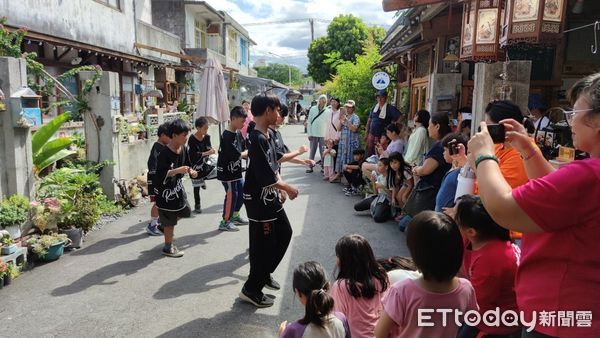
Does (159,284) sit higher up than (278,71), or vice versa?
(278,71)

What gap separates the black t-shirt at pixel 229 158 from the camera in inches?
256

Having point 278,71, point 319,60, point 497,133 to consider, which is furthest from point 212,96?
point 278,71

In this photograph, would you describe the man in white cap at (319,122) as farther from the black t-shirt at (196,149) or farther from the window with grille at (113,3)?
the window with grille at (113,3)

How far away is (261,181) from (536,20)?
3.19m

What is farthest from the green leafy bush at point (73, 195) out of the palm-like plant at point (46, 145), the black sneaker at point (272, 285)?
the black sneaker at point (272, 285)

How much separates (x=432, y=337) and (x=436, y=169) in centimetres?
316

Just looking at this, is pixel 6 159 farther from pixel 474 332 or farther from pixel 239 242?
pixel 474 332

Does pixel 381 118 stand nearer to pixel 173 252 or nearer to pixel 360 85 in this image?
pixel 360 85

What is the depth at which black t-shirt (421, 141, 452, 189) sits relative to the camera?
16.2 ft

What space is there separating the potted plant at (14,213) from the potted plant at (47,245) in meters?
0.21

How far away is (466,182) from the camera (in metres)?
3.47

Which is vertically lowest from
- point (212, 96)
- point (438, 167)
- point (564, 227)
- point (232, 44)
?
point (438, 167)

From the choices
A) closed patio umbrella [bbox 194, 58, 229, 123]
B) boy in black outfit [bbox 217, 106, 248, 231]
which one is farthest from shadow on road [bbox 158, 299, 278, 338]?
closed patio umbrella [bbox 194, 58, 229, 123]

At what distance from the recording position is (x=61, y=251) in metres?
5.39
